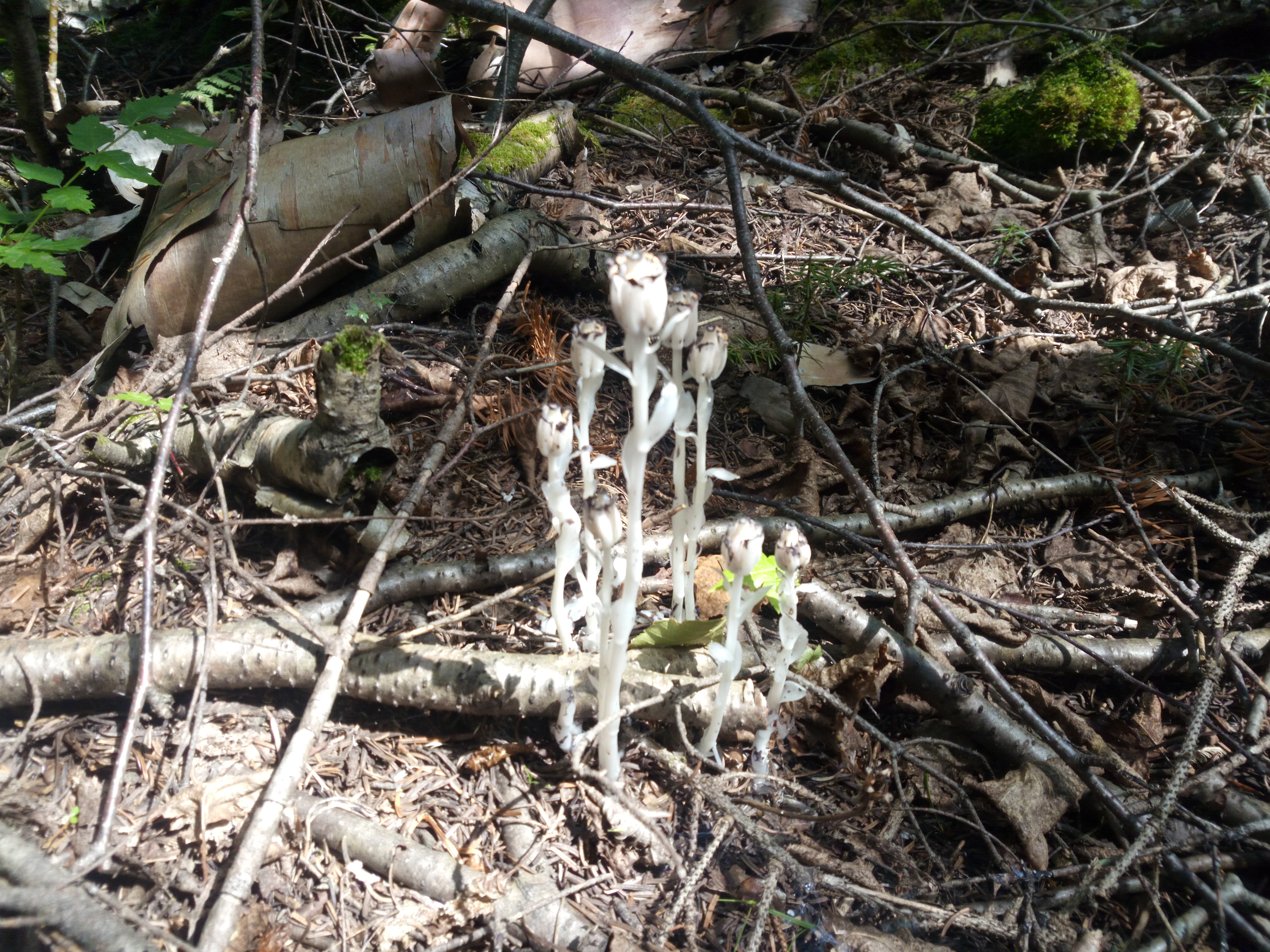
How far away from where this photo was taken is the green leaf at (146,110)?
2400 mm

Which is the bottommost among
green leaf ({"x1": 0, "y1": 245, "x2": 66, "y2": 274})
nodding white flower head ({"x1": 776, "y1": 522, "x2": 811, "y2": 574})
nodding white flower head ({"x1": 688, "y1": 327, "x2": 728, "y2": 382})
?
nodding white flower head ({"x1": 776, "y1": 522, "x2": 811, "y2": 574})

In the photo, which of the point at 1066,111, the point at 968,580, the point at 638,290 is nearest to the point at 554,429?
the point at 638,290

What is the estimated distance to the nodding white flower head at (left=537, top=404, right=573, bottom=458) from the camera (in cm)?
140

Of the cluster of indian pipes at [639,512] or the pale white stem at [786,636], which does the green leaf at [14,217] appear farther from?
the pale white stem at [786,636]

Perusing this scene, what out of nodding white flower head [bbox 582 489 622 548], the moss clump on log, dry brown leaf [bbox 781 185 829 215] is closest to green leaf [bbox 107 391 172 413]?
nodding white flower head [bbox 582 489 622 548]

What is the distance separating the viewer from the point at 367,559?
1.95 metres

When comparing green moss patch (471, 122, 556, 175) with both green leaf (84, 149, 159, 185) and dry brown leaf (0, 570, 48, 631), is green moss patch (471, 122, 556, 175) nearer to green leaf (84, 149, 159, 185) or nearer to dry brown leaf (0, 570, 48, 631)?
green leaf (84, 149, 159, 185)

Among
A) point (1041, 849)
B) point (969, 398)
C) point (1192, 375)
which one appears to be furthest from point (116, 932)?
point (1192, 375)

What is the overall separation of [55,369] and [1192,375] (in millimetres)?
4623

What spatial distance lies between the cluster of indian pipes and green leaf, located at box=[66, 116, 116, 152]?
2.22 m

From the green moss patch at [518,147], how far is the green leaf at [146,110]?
3.97 ft

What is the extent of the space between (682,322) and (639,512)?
42cm

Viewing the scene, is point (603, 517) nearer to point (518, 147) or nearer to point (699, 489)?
point (699, 489)

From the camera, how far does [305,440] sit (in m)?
1.91
